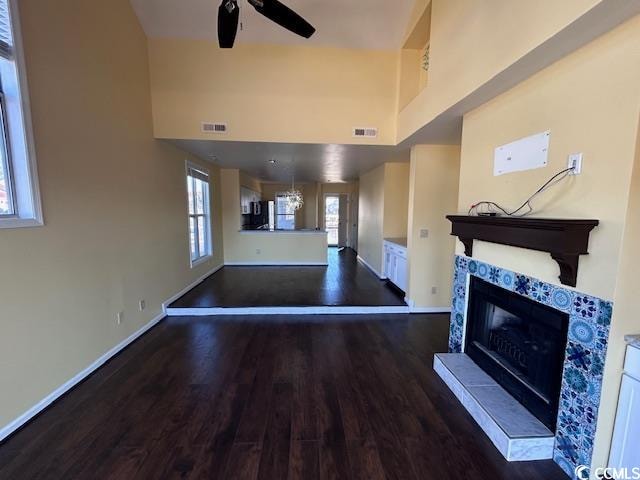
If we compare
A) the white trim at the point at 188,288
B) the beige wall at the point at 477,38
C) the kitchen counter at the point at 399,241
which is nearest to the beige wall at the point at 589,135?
the beige wall at the point at 477,38

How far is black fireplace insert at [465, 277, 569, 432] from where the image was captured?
174cm

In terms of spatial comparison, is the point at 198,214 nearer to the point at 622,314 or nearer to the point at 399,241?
the point at 399,241

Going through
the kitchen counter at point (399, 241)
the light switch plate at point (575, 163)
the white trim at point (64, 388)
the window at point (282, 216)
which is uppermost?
the light switch plate at point (575, 163)

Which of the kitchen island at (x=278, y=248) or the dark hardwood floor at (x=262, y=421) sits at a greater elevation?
the kitchen island at (x=278, y=248)

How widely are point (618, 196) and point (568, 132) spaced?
0.48 metres

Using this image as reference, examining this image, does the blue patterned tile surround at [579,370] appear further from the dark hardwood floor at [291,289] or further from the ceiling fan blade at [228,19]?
the ceiling fan blade at [228,19]

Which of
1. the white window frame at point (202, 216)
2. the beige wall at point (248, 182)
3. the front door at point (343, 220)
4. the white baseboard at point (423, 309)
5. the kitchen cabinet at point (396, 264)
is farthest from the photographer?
the front door at point (343, 220)

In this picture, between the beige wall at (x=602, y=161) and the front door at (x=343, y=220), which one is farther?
the front door at (x=343, y=220)

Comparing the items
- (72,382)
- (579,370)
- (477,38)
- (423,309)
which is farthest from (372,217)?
(72,382)

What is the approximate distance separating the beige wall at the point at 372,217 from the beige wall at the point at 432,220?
5.43 feet

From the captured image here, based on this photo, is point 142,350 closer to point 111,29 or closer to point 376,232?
point 111,29

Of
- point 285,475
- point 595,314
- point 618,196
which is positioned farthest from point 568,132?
point 285,475

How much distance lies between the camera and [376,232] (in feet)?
20.2

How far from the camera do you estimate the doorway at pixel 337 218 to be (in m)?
10.3
